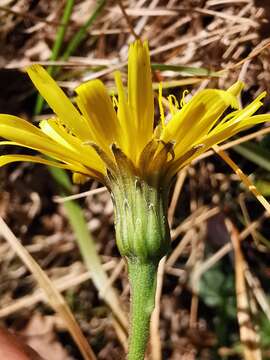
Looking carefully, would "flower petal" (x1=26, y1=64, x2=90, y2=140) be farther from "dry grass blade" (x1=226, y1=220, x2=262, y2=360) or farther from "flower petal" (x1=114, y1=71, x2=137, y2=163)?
"dry grass blade" (x1=226, y1=220, x2=262, y2=360)

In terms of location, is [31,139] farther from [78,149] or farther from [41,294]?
[41,294]

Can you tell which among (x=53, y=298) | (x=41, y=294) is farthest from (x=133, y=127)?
(x=41, y=294)

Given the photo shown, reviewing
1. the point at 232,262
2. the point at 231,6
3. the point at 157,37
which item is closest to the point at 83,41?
the point at 157,37

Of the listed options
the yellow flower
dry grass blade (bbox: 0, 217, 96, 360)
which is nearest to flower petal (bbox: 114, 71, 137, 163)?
the yellow flower

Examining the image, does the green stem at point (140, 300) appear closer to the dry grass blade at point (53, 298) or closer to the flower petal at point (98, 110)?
the flower petal at point (98, 110)

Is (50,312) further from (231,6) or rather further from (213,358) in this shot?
(231,6)

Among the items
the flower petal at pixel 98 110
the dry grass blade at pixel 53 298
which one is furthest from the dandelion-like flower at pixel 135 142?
the dry grass blade at pixel 53 298
